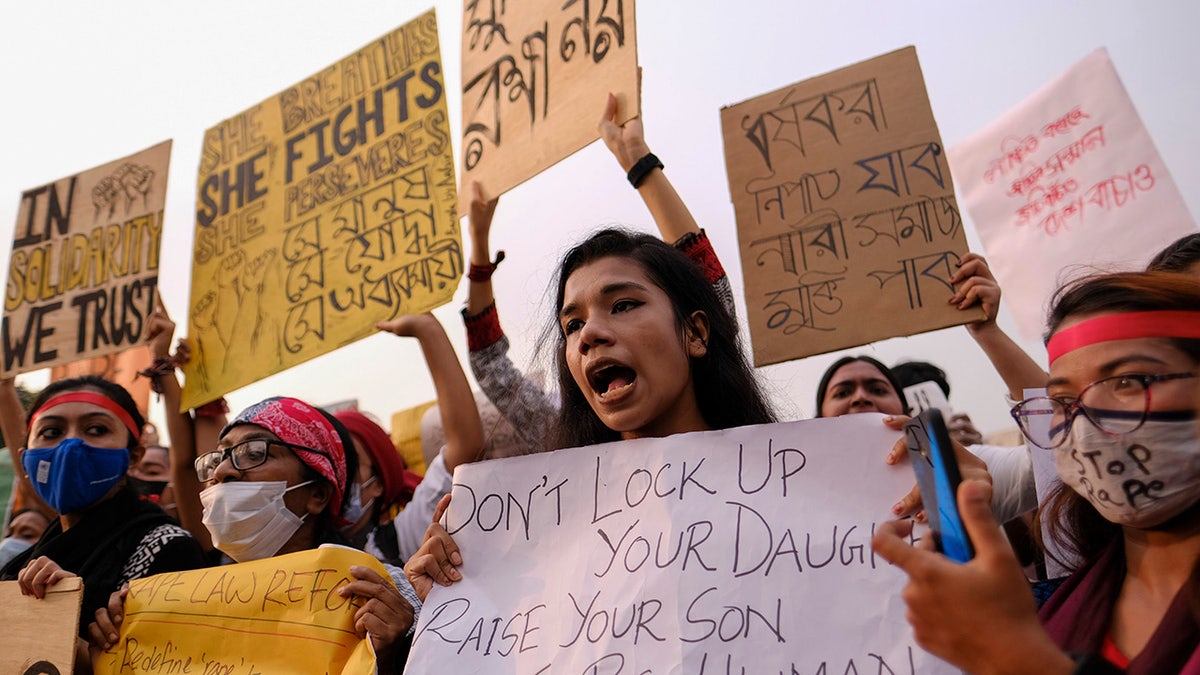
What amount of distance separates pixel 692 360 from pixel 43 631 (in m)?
2.17

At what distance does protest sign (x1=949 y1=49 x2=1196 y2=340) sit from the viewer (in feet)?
13.2

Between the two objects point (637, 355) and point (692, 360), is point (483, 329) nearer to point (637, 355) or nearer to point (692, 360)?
point (692, 360)

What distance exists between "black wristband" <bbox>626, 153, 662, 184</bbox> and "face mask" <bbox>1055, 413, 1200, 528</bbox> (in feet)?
6.15

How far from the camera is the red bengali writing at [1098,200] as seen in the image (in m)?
4.07

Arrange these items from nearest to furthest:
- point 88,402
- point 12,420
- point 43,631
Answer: point 43,631
point 88,402
point 12,420

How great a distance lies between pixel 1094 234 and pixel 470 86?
2.86 meters

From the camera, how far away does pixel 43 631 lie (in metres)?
2.87

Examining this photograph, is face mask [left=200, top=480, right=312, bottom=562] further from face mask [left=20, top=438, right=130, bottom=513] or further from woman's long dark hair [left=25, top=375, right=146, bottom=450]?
woman's long dark hair [left=25, top=375, right=146, bottom=450]

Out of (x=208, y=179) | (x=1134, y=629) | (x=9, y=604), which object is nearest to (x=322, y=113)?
(x=208, y=179)

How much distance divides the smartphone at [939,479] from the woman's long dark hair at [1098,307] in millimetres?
521

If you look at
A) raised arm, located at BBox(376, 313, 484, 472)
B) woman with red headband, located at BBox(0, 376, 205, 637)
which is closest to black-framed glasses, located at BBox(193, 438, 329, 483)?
woman with red headband, located at BBox(0, 376, 205, 637)

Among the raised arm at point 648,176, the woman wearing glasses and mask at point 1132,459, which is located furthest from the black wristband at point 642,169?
the woman wearing glasses and mask at point 1132,459

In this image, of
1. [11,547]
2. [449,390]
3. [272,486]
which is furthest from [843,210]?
[11,547]

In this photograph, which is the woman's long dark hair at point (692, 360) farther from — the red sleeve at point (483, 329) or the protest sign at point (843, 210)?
the red sleeve at point (483, 329)
